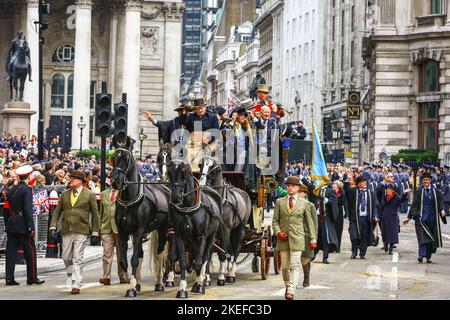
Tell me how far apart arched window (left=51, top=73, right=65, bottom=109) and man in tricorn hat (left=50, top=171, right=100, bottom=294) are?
60.2 meters

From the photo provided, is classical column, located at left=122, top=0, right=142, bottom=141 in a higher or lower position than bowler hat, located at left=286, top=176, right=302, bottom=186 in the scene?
higher

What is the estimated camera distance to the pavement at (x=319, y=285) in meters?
19.1

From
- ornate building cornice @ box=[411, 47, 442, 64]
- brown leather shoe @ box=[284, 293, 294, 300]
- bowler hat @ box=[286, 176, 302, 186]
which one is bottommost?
brown leather shoe @ box=[284, 293, 294, 300]

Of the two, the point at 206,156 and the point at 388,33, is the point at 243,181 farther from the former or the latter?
the point at 388,33

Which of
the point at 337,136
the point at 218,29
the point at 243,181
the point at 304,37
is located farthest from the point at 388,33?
the point at 218,29

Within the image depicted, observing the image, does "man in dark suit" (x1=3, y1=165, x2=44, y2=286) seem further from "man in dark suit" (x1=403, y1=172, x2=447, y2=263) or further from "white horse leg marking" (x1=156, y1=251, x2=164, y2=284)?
"man in dark suit" (x1=403, y1=172, x2=447, y2=263)

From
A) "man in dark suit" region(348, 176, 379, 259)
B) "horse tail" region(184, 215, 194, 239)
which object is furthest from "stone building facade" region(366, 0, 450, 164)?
"horse tail" region(184, 215, 194, 239)

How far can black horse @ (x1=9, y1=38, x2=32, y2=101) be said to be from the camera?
180ft

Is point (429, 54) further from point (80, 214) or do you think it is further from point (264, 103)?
point (80, 214)

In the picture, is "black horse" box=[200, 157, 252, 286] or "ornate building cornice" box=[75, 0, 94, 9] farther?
"ornate building cornice" box=[75, 0, 94, 9]

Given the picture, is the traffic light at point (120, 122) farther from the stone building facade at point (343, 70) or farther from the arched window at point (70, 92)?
the arched window at point (70, 92)

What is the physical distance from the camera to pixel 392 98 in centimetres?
5756
